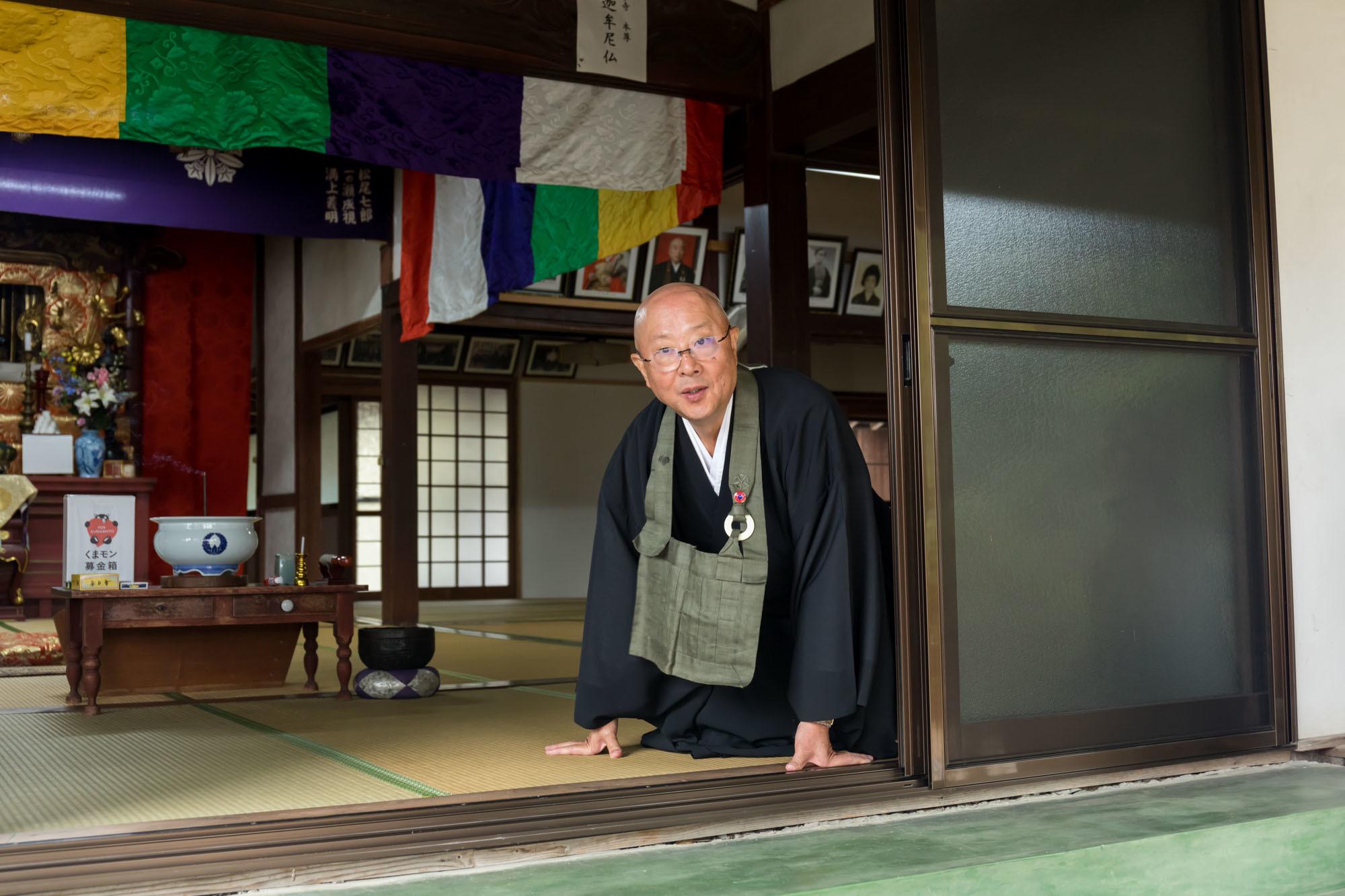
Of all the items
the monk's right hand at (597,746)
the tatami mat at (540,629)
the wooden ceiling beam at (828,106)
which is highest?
the wooden ceiling beam at (828,106)

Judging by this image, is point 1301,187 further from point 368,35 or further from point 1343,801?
point 368,35

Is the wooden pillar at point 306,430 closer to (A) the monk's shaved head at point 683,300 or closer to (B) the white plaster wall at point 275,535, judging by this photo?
(B) the white plaster wall at point 275,535

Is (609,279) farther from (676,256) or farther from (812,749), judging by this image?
(812,749)

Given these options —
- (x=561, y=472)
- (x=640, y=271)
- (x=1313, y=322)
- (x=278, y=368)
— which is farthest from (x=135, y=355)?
(x=1313, y=322)

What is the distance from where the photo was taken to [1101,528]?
286 cm

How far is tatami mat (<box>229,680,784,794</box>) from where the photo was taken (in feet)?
8.71

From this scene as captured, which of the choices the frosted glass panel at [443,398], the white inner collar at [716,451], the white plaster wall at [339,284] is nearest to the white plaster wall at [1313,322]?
the white inner collar at [716,451]

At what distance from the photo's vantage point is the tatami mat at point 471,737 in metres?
2.65

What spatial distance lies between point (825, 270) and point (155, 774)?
5.44 meters

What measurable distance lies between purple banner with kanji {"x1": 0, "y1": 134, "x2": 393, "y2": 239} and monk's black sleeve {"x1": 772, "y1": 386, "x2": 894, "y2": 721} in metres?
4.67

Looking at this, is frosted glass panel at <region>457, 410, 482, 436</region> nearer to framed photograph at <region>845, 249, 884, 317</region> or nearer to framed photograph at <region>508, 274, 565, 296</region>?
framed photograph at <region>508, 274, 565, 296</region>

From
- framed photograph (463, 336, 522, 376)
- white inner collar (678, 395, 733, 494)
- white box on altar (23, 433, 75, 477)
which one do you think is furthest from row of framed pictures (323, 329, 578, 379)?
white inner collar (678, 395, 733, 494)

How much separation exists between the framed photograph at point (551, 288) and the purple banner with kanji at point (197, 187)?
893 mm

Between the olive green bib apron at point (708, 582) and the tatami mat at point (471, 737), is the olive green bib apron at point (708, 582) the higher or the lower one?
the higher one
